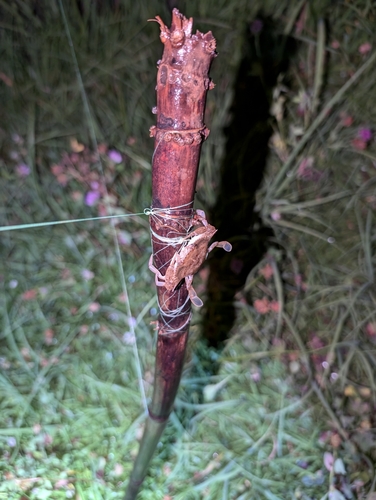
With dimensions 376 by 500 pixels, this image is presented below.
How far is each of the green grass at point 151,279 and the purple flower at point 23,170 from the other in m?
0.01

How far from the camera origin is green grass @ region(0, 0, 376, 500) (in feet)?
3.05

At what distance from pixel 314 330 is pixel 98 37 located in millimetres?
1007

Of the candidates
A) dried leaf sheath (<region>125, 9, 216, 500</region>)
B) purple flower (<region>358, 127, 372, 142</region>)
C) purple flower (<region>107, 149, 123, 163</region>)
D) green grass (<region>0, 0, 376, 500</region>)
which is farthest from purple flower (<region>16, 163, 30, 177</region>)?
purple flower (<region>358, 127, 372, 142</region>)

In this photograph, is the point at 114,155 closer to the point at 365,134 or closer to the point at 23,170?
the point at 23,170

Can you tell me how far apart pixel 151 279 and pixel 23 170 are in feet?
1.68

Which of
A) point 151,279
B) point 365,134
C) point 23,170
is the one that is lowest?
point 151,279

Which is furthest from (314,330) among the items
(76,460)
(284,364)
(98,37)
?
(98,37)

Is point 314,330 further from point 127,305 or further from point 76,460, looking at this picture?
point 76,460

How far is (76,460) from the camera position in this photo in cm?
92

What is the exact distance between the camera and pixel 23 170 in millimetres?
1126

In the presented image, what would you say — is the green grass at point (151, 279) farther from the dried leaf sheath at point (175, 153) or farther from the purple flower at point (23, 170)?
the dried leaf sheath at point (175, 153)

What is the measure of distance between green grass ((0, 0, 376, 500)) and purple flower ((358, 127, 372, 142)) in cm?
1

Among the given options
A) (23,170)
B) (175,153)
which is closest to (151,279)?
(23,170)

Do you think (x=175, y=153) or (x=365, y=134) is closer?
(x=175, y=153)
